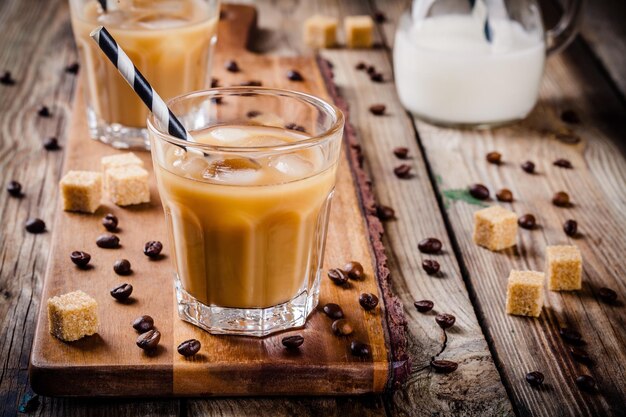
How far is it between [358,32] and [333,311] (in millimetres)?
1878

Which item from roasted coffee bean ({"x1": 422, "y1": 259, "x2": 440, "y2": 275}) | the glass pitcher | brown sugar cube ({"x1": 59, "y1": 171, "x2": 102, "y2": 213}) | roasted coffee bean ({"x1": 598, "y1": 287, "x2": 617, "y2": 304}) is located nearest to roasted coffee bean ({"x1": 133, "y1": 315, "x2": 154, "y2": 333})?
brown sugar cube ({"x1": 59, "y1": 171, "x2": 102, "y2": 213})

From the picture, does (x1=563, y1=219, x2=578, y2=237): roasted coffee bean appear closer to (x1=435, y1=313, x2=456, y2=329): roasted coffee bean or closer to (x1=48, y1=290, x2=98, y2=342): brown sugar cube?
(x1=435, y1=313, x2=456, y2=329): roasted coffee bean

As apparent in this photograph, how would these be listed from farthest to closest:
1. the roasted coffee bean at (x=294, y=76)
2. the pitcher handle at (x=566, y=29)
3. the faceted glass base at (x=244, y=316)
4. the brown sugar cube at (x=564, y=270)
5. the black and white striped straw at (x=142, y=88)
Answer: the roasted coffee bean at (x=294, y=76) → the pitcher handle at (x=566, y=29) → the brown sugar cube at (x=564, y=270) → the faceted glass base at (x=244, y=316) → the black and white striped straw at (x=142, y=88)

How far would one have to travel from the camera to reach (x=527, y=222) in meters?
2.41

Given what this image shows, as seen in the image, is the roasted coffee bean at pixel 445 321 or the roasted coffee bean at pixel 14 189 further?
the roasted coffee bean at pixel 14 189

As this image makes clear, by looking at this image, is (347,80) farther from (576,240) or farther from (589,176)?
(576,240)

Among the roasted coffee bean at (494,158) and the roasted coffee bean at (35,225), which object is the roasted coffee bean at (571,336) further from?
the roasted coffee bean at (35,225)

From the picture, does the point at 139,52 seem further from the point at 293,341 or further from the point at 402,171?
the point at 293,341

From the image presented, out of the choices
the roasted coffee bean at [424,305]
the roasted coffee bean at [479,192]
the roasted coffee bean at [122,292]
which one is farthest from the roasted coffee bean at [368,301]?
the roasted coffee bean at [479,192]

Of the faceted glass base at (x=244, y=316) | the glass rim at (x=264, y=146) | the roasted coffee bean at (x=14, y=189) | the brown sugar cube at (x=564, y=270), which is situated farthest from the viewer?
the roasted coffee bean at (x=14, y=189)

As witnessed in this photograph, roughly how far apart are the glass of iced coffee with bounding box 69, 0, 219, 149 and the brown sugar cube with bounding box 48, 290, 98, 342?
3.16 ft

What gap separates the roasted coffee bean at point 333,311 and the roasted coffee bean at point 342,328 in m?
0.05

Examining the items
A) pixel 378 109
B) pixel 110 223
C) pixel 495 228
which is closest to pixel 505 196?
pixel 495 228

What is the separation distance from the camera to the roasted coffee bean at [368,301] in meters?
1.96
